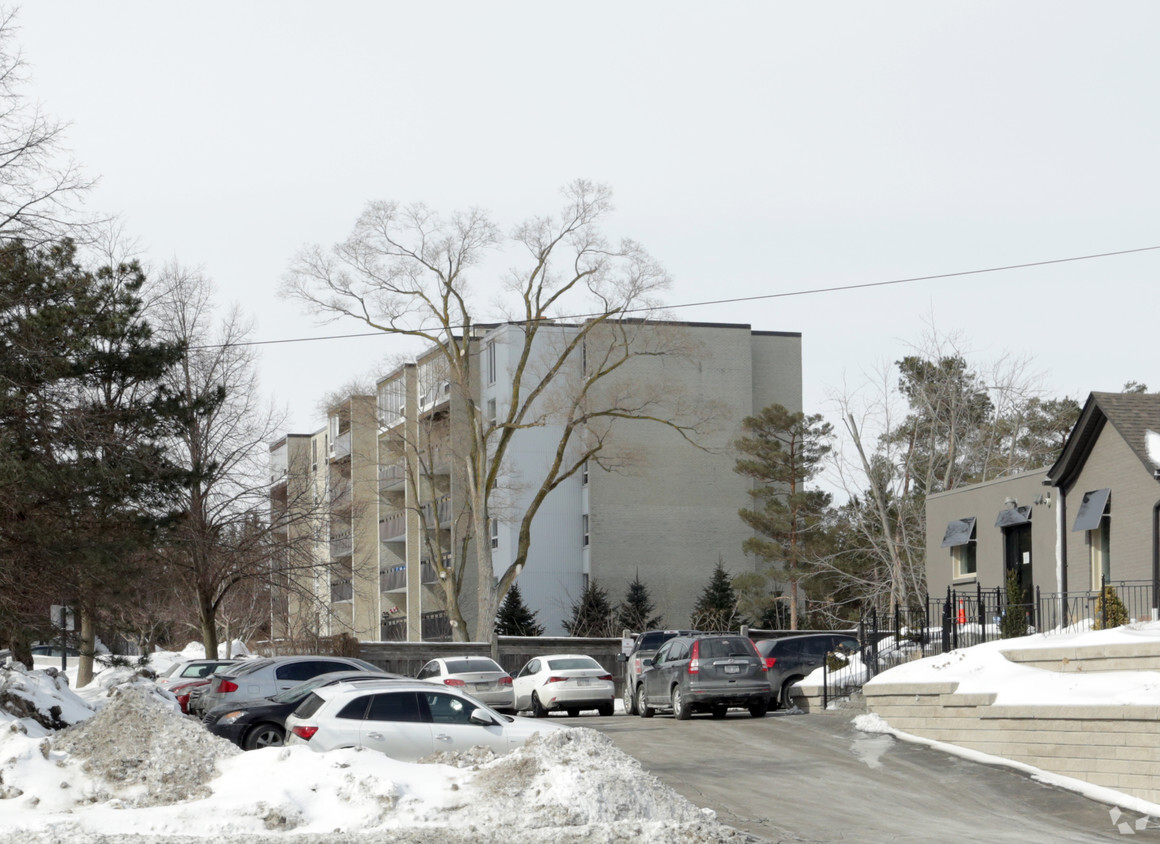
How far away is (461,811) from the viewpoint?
12.6 metres

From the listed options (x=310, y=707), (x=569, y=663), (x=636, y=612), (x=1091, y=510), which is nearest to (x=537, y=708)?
(x=569, y=663)

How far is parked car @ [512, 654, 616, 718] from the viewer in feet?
96.0

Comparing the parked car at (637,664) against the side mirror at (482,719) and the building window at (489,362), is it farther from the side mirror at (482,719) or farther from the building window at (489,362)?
the building window at (489,362)

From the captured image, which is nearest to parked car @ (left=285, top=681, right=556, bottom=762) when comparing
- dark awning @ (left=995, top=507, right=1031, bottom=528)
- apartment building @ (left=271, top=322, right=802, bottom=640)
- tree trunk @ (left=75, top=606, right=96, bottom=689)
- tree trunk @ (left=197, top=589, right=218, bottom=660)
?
tree trunk @ (left=75, top=606, right=96, bottom=689)

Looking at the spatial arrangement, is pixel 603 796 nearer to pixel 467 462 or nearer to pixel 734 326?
pixel 467 462

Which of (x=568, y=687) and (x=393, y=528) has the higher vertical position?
(x=393, y=528)

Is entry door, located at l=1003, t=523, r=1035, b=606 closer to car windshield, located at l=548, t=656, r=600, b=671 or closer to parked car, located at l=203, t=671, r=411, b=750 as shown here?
car windshield, located at l=548, t=656, r=600, b=671

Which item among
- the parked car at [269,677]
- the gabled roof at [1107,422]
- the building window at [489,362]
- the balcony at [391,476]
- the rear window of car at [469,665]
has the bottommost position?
the rear window of car at [469,665]

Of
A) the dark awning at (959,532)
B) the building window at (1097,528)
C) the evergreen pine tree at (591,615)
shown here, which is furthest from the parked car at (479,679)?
the evergreen pine tree at (591,615)

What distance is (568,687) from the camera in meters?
29.3

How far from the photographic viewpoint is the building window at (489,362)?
60719 mm

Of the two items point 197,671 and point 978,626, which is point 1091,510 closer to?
point 978,626

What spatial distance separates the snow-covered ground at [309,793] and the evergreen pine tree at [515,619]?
4004 cm

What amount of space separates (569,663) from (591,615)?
26072mm
